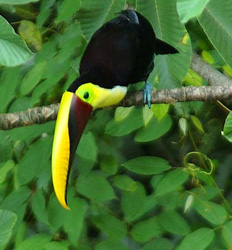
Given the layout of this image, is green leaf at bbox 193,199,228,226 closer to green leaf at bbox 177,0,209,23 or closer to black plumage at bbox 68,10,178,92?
black plumage at bbox 68,10,178,92

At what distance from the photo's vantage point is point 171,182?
1.63m

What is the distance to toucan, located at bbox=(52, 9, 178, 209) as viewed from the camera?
125cm

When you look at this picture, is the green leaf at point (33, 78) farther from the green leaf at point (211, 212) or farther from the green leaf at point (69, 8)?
the green leaf at point (211, 212)

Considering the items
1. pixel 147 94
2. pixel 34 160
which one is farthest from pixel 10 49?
pixel 34 160

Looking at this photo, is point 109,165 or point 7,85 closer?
point 7,85

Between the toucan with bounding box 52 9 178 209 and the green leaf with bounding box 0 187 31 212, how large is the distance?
1.28ft

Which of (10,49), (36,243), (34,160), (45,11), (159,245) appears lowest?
(159,245)

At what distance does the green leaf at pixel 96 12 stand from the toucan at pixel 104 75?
6 centimetres

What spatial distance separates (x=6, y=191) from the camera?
5.75ft

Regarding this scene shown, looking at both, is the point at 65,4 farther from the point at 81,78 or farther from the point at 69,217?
the point at 69,217

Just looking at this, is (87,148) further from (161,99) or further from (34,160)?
(161,99)

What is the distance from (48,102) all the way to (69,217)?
327 mm

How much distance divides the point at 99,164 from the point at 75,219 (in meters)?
0.20

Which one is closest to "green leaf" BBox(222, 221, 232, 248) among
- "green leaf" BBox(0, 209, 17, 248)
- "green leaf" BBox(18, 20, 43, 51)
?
"green leaf" BBox(0, 209, 17, 248)
